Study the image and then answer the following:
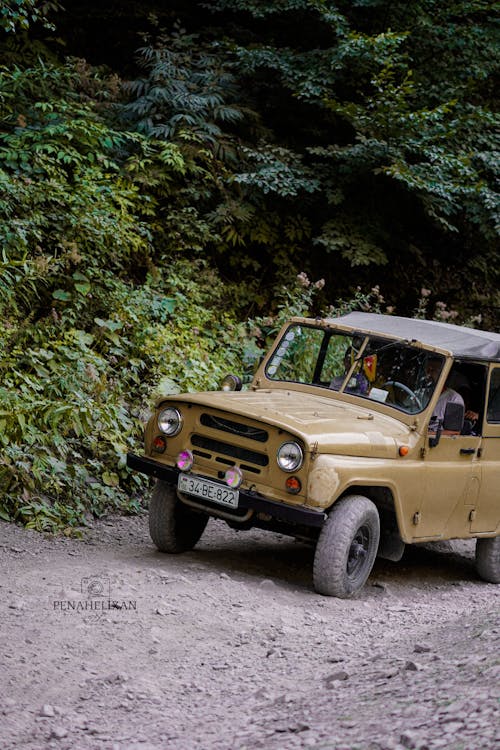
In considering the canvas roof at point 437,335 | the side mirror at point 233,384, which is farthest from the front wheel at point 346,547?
the side mirror at point 233,384

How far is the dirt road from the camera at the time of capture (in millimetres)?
3807

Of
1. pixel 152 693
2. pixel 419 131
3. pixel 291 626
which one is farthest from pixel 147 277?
pixel 152 693

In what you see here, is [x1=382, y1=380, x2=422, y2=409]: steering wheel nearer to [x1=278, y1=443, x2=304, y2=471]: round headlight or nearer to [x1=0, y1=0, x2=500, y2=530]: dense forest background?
[x1=278, y1=443, x2=304, y2=471]: round headlight

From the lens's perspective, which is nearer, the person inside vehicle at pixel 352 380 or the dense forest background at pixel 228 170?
the person inside vehicle at pixel 352 380

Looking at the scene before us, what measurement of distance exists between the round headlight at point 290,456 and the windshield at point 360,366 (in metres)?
1.24

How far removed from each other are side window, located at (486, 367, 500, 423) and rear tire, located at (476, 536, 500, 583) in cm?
109

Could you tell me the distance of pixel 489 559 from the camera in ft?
25.4

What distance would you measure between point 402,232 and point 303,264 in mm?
1781

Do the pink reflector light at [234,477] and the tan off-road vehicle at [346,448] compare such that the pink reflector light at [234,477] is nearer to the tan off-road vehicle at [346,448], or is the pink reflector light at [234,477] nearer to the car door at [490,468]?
the tan off-road vehicle at [346,448]

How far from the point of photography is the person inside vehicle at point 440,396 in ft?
22.8

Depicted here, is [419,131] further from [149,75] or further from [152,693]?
[152,693]

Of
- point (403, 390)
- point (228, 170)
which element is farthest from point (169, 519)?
point (228, 170)

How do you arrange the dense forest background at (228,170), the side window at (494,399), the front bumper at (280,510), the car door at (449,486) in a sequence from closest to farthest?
the front bumper at (280,510) → the car door at (449,486) → the side window at (494,399) → the dense forest background at (228,170)

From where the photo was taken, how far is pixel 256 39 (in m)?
14.2
